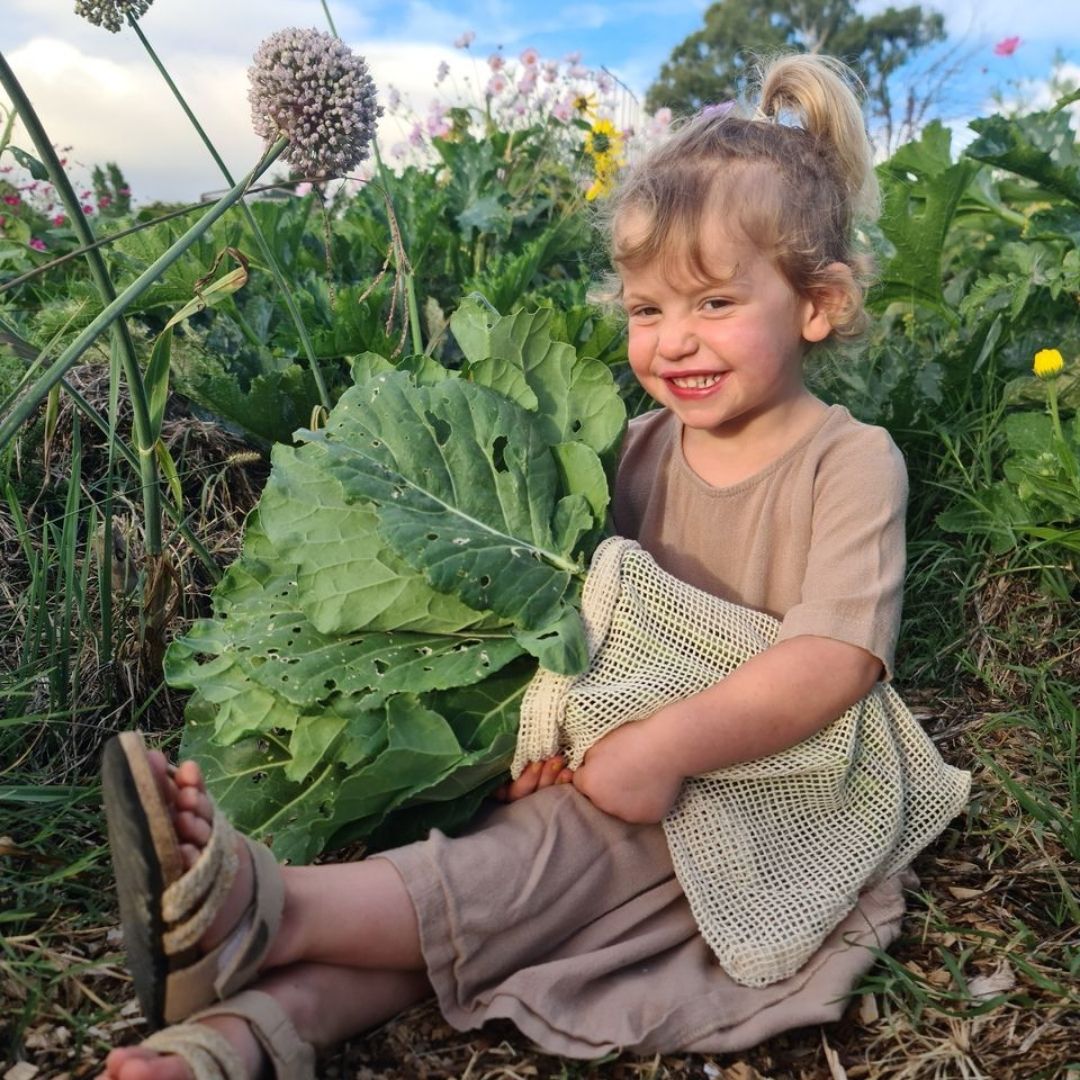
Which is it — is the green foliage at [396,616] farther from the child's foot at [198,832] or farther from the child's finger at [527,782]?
the child's foot at [198,832]

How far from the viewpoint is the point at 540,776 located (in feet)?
6.18

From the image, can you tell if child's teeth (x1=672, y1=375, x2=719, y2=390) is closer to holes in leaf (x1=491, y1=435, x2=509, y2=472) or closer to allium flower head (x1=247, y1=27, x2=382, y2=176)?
holes in leaf (x1=491, y1=435, x2=509, y2=472)

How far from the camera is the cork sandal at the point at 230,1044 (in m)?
1.33

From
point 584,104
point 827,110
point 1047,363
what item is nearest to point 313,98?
point 827,110

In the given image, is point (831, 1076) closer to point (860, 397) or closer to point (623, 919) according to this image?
point (623, 919)

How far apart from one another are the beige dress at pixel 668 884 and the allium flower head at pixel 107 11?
4.38 ft

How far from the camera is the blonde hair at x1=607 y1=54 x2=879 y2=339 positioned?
201 cm

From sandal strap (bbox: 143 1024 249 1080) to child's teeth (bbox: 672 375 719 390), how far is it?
1.34 meters

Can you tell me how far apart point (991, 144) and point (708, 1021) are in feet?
8.51

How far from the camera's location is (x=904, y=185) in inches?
122

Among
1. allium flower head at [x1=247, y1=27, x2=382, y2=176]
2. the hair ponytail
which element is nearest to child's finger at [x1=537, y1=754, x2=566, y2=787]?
allium flower head at [x1=247, y1=27, x2=382, y2=176]

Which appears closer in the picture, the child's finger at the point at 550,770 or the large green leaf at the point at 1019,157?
the child's finger at the point at 550,770

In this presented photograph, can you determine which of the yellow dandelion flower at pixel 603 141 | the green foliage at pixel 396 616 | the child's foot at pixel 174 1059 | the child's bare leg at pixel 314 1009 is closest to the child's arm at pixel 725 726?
the green foliage at pixel 396 616

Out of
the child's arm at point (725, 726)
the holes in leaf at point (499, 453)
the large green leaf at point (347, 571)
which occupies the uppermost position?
the holes in leaf at point (499, 453)
